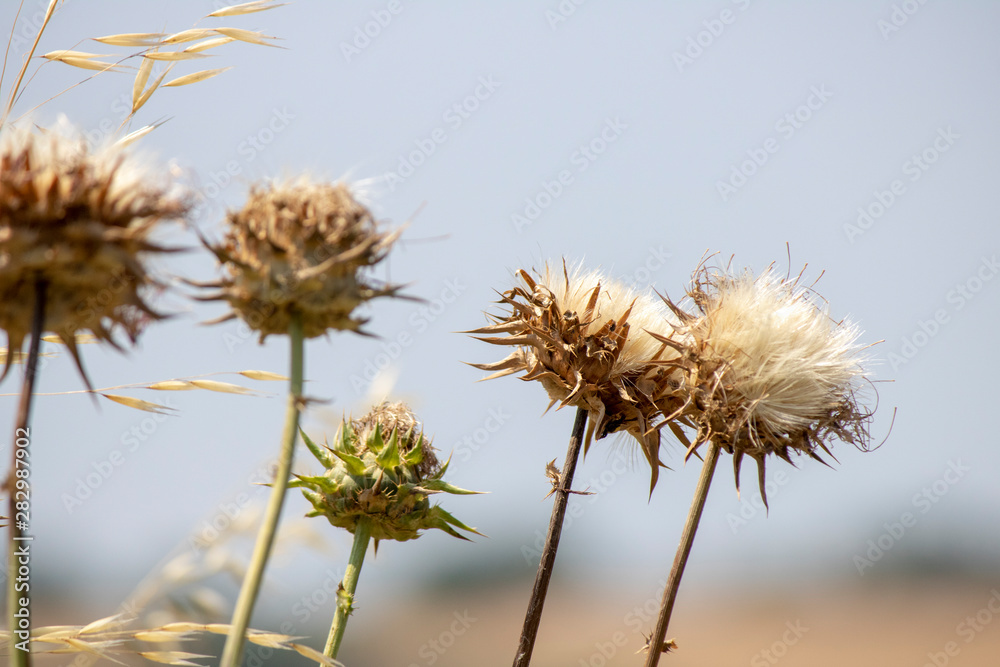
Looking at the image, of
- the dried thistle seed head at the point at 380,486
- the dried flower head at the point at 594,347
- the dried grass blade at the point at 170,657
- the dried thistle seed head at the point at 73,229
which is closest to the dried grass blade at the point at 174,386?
the dried thistle seed head at the point at 73,229

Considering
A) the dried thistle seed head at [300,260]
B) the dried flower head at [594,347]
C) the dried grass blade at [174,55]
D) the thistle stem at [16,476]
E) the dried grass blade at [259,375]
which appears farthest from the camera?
the dried flower head at [594,347]

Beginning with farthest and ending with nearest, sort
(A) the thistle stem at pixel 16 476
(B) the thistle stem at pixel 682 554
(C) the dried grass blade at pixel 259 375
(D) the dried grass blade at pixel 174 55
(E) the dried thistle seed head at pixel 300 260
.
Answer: (B) the thistle stem at pixel 682 554, (D) the dried grass blade at pixel 174 55, (C) the dried grass blade at pixel 259 375, (E) the dried thistle seed head at pixel 300 260, (A) the thistle stem at pixel 16 476

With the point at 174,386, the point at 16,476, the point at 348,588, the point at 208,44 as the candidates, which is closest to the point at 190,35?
the point at 208,44

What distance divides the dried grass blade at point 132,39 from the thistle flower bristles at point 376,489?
5.38ft

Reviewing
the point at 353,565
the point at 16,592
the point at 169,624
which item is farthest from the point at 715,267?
the point at 16,592

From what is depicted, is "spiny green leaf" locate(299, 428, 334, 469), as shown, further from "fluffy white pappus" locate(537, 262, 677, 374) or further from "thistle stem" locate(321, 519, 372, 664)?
"fluffy white pappus" locate(537, 262, 677, 374)

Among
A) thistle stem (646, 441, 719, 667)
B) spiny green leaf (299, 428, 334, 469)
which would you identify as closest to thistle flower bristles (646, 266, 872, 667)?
thistle stem (646, 441, 719, 667)

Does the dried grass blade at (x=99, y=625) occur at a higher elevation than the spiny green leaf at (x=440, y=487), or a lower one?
lower

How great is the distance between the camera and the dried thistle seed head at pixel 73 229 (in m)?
1.90

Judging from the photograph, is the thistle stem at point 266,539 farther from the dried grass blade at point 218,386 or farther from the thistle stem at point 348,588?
the thistle stem at point 348,588

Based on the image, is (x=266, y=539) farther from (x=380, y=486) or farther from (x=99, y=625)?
(x=380, y=486)

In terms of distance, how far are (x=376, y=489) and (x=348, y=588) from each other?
1.35 feet

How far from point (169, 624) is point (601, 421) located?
6.27 ft

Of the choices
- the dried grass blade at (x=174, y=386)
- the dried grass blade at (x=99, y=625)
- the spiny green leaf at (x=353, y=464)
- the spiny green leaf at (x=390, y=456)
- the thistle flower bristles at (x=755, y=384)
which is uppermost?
the thistle flower bristles at (x=755, y=384)
